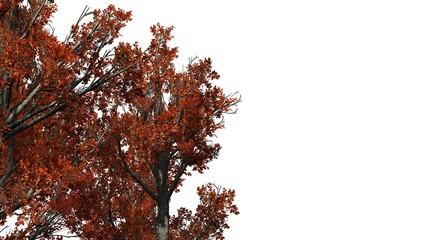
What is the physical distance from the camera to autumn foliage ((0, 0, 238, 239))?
33.2 ft

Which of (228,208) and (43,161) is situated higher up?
(228,208)

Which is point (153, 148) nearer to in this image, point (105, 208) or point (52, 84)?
point (105, 208)

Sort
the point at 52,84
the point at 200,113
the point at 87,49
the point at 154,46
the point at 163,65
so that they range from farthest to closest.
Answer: the point at 163,65 < the point at 200,113 < the point at 154,46 < the point at 87,49 < the point at 52,84

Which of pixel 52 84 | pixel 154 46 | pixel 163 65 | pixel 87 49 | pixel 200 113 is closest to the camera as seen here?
pixel 52 84

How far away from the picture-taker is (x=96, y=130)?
46.1 ft

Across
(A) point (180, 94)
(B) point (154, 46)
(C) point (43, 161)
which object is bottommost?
(C) point (43, 161)

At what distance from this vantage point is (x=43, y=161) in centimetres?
1114

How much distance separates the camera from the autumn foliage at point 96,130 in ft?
33.2

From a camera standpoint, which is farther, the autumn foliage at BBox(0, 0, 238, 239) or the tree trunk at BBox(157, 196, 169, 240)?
the tree trunk at BBox(157, 196, 169, 240)

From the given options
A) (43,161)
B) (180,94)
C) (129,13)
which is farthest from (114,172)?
(129,13)

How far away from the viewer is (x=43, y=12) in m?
11.6

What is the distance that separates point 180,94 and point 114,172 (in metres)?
3.29

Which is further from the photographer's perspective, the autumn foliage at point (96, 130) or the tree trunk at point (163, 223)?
the tree trunk at point (163, 223)

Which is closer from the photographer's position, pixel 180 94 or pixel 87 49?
pixel 87 49
